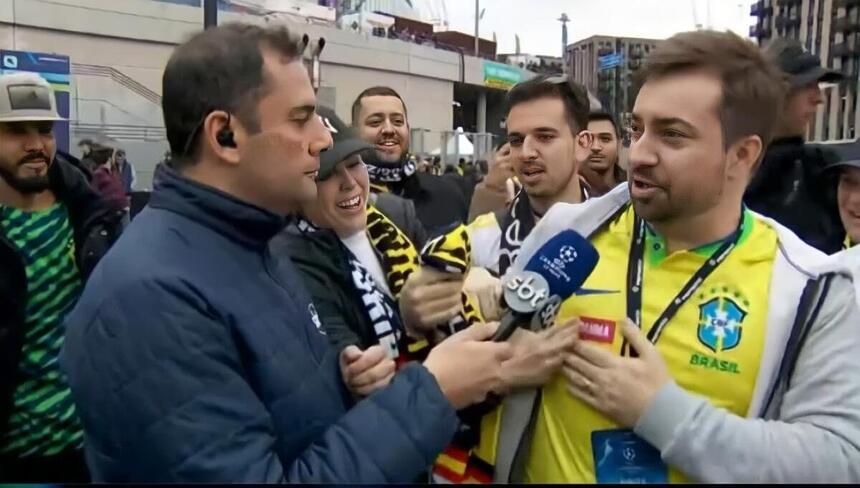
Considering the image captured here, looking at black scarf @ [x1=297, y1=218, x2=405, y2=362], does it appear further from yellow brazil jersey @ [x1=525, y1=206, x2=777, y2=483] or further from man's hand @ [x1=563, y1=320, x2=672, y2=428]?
man's hand @ [x1=563, y1=320, x2=672, y2=428]

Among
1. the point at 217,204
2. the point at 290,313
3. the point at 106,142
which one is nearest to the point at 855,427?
the point at 290,313

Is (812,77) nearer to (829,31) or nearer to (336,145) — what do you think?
(336,145)

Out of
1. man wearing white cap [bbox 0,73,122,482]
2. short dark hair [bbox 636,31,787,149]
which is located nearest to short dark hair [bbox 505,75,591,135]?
short dark hair [bbox 636,31,787,149]

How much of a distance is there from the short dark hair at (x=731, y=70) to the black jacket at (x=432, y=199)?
319 cm

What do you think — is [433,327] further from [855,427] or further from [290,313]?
[855,427]

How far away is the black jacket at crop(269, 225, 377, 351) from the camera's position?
242cm

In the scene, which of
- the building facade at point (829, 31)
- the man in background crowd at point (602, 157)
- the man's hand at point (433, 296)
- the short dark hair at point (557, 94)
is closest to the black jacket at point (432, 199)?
the man in background crowd at point (602, 157)

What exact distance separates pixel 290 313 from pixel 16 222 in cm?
224

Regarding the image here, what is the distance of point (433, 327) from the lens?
229 cm

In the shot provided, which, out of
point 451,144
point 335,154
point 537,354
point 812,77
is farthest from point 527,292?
point 451,144

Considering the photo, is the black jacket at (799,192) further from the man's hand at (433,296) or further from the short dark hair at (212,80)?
the short dark hair at (212,80)

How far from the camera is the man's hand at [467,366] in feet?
6.09

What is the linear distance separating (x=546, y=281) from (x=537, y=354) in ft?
0.60

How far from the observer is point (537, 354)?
201 centimetres
